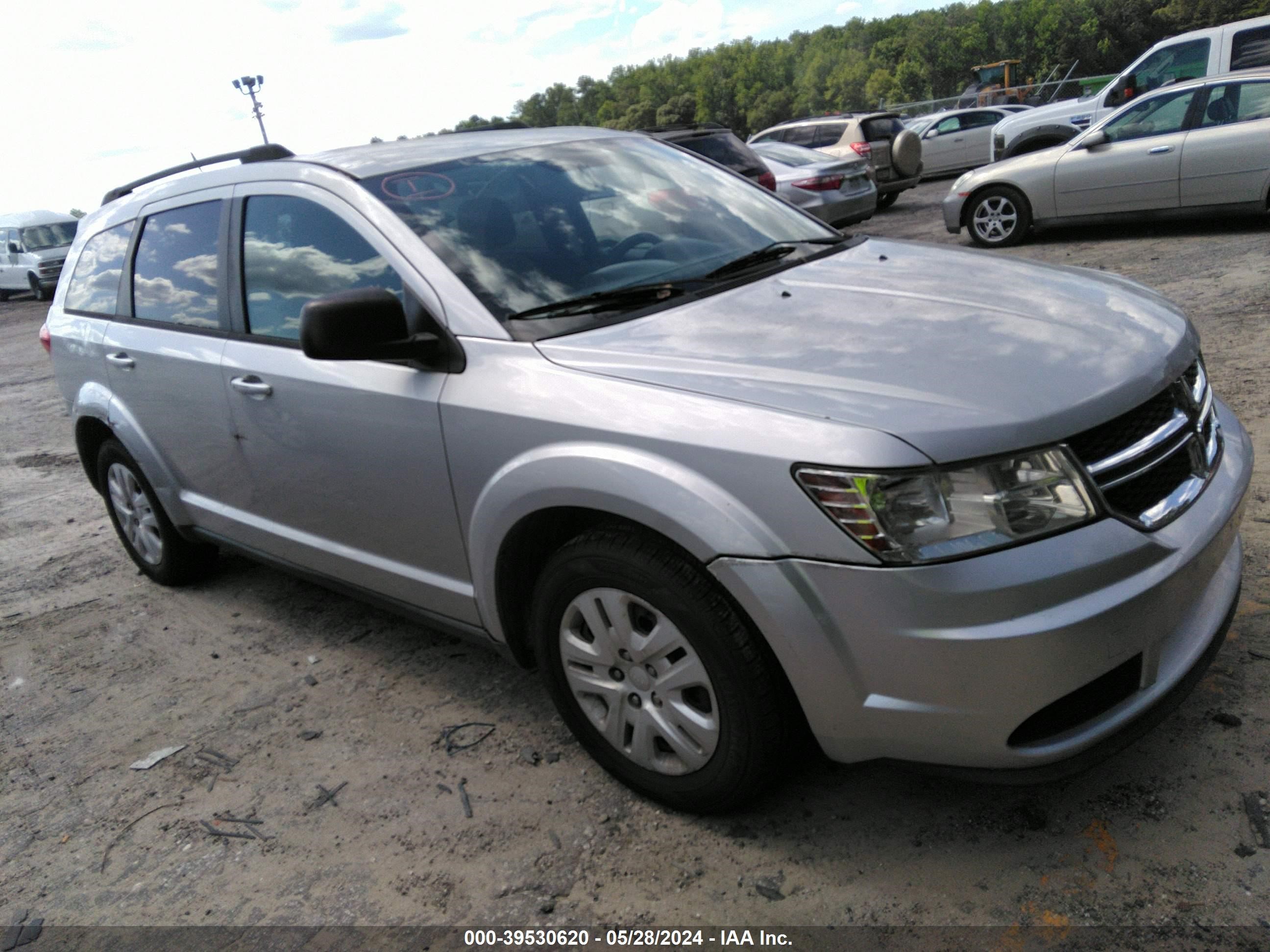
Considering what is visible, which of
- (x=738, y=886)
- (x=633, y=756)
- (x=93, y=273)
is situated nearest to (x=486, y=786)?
(x=633, y=756)

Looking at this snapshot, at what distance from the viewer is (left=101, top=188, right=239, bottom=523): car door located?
376 cm

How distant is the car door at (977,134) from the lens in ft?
68.9

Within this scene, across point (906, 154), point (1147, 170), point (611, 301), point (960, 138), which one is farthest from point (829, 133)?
point (611, 301)

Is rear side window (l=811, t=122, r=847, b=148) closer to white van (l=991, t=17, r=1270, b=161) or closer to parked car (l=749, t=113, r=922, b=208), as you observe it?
parked car (l=749, t=113, r=922, b=208)

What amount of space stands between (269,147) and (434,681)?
2193mm

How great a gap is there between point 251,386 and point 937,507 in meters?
2.37

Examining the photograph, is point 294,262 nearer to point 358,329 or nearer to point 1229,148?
point 358,329

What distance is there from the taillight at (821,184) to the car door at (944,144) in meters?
8.63

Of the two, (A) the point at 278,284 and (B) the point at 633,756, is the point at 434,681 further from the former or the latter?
(A) the point at 278,284

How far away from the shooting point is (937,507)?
82.0 inches

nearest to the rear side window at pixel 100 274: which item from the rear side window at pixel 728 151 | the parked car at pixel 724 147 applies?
the parked car at pixel 724 147

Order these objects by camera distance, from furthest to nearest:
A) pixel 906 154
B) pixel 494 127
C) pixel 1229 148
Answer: pixel 906 154 < pixel 1229 148 < pixel 494 127

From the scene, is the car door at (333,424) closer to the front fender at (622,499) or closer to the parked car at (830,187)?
the front fender at (622,499)

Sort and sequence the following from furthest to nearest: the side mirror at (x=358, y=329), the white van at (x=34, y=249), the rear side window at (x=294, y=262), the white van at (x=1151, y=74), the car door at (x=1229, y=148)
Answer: the white van at (x=34, y=249)
the white van at (x=1151, y=74)
the car door at (x=1229, y=148)
the rear side window at (x=294, y=262)
the side mirror at (x=358, y=329)
